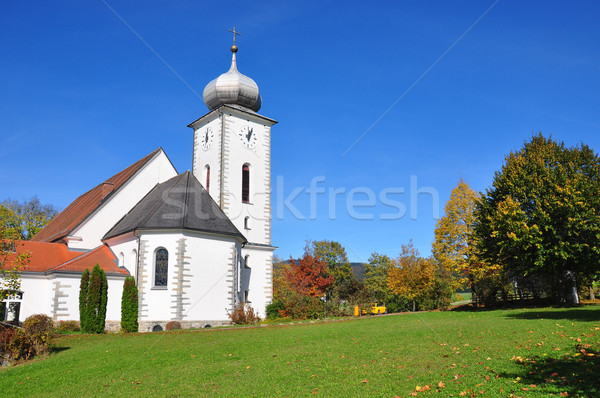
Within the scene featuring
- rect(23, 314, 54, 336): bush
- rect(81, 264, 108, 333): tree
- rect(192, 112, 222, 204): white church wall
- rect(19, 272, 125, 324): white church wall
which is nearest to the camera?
rect(23, 314, 54, 336): bush

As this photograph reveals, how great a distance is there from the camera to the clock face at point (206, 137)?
35938 mm

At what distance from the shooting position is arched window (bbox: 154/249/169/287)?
2661 cm

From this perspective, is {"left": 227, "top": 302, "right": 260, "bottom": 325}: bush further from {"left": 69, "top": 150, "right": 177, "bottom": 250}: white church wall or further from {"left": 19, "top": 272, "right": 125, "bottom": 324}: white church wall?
{"left": 69, "top": 150, "right": 177, "bottom": 250}: white church wall

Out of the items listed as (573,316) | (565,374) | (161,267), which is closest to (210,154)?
(161,267)

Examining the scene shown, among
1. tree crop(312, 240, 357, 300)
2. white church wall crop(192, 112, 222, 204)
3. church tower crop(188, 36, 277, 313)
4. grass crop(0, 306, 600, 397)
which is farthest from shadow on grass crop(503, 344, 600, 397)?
tree crop(312, 240, 357, 300)

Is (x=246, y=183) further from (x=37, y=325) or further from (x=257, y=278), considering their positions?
(x=37, y=325)

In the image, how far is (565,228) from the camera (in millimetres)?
22156

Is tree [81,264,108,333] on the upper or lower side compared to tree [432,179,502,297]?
lower

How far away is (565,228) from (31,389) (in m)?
23.3

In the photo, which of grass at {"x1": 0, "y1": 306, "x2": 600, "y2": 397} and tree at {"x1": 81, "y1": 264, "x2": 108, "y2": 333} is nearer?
grass at {"x1": 0, "y1": 306, "x2": 600, "y2": 397}

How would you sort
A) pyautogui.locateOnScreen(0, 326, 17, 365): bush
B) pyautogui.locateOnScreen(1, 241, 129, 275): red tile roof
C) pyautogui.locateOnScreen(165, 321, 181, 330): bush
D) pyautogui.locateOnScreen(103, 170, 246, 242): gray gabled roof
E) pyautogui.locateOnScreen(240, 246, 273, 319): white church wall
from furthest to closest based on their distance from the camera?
1. pyautogui.locateOnScreen(240, 246, 273, 319): white church wall
2. pyautogui.locateOnScreen(1, 241, 129, 275): red tile roof
3. pyautogui.locateOnScreen(103, 170, 246, 242): gray gabled roof
4. pyautogui.locateOnScreen(165, 321, 181, 330): bush
5. pyautogui.locateOnScreen(0, 326, 17, 365): bush

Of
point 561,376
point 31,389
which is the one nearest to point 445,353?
point 561,376

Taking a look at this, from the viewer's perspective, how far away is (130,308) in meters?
24.7

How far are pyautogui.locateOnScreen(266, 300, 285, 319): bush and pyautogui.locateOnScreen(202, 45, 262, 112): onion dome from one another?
16544mm
